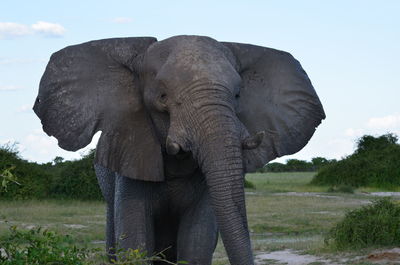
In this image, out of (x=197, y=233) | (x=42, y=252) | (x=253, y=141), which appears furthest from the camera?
(x=197, y=233)

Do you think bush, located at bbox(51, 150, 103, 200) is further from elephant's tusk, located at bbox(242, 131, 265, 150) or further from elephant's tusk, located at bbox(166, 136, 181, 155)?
elephant's tusk, located at bbox(242, 131, 265, 150)

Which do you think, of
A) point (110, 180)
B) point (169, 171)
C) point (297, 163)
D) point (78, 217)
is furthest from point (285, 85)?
point (297, 163)

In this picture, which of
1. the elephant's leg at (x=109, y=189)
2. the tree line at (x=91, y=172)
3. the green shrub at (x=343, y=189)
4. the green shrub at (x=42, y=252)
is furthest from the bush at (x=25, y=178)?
the green shrub at (x=42, y=252)

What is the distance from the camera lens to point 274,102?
686cm

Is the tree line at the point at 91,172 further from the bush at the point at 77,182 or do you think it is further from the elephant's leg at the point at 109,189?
the elephant's leg at the point at 109,189

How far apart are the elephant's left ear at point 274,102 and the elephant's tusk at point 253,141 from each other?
2.94 ft

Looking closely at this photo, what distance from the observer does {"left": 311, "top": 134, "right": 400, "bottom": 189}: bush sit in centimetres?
3434

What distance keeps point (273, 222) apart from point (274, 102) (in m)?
12.0

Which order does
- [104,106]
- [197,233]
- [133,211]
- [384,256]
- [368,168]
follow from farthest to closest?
[368,168]
[384,256]
[197,233]
[133,211]
[104,106]

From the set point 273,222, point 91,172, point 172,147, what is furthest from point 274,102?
point 91,172

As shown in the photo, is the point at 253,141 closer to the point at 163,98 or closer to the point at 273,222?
the point at 163,98

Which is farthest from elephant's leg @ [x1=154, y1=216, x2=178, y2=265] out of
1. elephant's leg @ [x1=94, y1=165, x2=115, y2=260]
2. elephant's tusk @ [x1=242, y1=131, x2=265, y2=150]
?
elephant's tusk @ [x1=242, y1=131, x2=265, y2=150]

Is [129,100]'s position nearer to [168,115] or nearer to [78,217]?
[168,115]

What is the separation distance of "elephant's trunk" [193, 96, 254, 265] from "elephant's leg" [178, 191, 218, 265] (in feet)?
3.92
